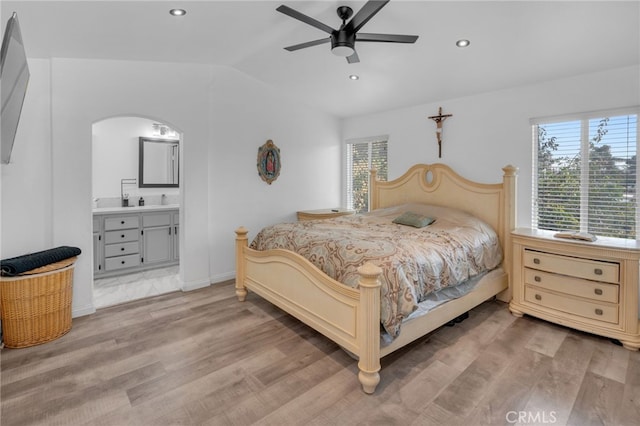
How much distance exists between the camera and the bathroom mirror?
16.8 ft

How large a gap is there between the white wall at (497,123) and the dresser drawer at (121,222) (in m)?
3.73

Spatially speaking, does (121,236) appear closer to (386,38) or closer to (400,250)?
(400,250)

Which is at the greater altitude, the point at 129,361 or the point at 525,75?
the point at 525,75

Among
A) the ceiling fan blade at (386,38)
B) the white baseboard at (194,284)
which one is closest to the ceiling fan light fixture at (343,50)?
the ceiling fan blade at (386,38)

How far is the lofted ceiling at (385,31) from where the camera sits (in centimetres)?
243

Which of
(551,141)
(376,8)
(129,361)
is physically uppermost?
(376,8)

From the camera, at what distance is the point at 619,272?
2.56 meters

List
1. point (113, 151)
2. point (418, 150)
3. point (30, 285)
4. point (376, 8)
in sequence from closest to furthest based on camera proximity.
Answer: point (376, 8)
point (30, 285)
point (418, 150)
point (113, 151)

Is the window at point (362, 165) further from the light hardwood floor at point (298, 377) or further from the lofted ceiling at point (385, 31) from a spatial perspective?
the light hardwood floor at point (298, 377)

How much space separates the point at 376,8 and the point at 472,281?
2.36 m

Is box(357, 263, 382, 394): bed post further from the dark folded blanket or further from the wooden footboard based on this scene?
the dark folded blanket

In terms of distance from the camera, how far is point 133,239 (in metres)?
4.49

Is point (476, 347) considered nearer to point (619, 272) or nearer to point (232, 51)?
point (619, 272)

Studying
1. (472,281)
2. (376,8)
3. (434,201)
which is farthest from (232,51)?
(472,281)
